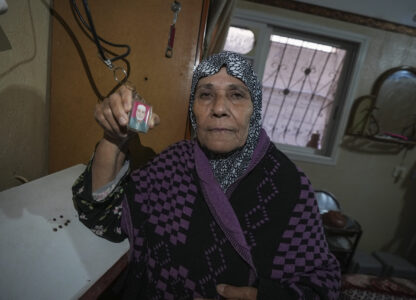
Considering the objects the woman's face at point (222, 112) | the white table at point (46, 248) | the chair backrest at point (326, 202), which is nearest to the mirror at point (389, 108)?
the chair backrest at point (326, 202)

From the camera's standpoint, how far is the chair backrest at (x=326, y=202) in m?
2.42

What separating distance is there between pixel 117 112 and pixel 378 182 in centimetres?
338

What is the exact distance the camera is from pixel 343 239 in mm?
2279

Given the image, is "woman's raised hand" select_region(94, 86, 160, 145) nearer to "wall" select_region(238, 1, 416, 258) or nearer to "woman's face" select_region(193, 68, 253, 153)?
"woman's face" select_region(193, 68, 253, 153)

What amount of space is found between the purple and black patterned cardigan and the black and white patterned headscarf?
39 mm

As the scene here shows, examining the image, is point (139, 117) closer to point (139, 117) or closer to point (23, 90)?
point (139, 117)

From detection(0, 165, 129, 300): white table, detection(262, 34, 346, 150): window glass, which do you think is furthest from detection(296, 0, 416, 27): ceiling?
detection(0, 165, 129, 300): white table

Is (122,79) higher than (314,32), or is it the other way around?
(314,32)

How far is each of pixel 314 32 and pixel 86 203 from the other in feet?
9.01

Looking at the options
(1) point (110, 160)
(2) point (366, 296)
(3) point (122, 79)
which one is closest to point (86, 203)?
(1) point (110, 160)

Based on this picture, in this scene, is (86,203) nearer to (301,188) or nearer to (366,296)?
(301,188)

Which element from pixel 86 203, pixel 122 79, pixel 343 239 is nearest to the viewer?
pixel 86 203

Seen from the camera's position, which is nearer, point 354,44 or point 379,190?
point 354,44

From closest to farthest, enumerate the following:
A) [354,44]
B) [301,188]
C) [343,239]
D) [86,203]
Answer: [86,203], [301,188], [343,239], [354,44]
